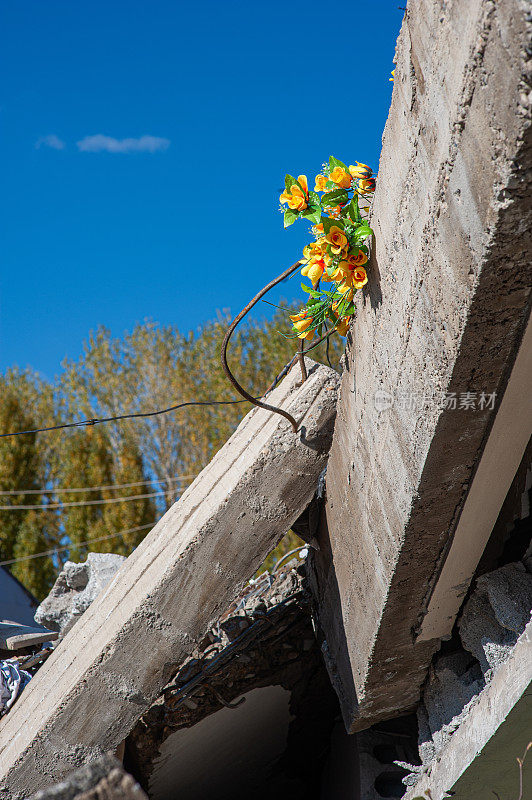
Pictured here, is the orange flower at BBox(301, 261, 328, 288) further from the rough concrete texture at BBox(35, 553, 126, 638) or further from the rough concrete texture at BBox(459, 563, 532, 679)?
the rough concrete texture at BBox(35, 553, 126, 638)

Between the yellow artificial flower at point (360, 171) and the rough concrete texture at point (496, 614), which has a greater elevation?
the yellow artificial flower at point (360, 171)

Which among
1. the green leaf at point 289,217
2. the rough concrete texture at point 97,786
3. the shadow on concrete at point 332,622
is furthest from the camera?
the shadow on concrete at point 332,622

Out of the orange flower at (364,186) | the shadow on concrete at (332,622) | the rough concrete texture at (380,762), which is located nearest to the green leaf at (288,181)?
the orange flower at (364,186)

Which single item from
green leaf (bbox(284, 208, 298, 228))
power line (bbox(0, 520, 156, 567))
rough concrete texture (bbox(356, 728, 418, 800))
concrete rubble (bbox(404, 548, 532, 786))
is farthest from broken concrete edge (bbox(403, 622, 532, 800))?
power line (bbox(0, 520, 156, 567))

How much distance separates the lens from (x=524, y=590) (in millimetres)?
2406

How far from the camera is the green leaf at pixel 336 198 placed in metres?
2.24

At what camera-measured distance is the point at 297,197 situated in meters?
2.24

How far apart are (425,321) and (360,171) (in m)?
0.72

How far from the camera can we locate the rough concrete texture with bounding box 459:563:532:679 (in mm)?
2344

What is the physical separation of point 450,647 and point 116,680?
4.40 ft

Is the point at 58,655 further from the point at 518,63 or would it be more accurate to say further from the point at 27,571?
the point at 27,571

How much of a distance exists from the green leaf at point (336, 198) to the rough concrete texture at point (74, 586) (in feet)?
9.97

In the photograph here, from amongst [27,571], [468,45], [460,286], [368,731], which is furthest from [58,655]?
[27,571]

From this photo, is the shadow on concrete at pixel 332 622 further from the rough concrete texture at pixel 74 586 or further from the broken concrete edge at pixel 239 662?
the rough concrete texture at pixel 74 586
